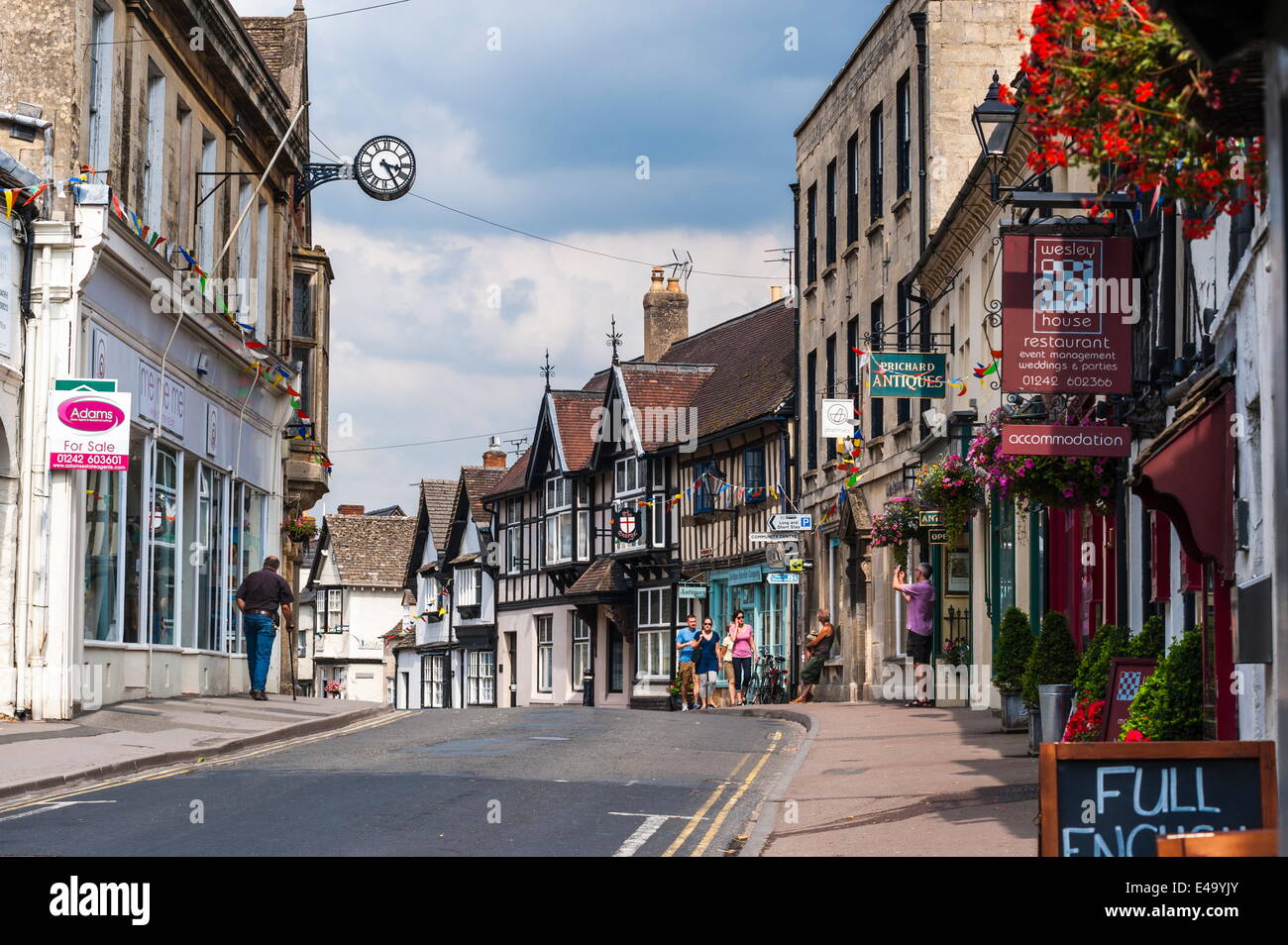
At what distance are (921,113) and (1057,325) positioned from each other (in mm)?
15570

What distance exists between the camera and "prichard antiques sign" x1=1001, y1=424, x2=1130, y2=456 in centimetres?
1493

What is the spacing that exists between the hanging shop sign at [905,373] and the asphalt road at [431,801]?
7.74m

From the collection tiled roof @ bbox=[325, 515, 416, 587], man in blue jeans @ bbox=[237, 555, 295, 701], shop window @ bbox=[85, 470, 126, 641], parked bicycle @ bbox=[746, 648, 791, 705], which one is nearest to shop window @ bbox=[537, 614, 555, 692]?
parked bicycle @ bbox=[746, 648, 791, 705]

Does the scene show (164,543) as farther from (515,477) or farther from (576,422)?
(515,477)

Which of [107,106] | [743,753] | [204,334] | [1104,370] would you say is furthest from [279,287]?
[1104,370]

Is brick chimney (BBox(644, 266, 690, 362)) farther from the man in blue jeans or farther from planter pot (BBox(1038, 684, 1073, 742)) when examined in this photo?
planter pot (BBox(1038, 684, 1073, 742))

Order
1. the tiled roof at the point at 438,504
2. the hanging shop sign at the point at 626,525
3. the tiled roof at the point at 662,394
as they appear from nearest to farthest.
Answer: the tiled roof at the point at 662,394, the hanging shop sign at the point at 626,525, the tiled roof at the point at 438,504

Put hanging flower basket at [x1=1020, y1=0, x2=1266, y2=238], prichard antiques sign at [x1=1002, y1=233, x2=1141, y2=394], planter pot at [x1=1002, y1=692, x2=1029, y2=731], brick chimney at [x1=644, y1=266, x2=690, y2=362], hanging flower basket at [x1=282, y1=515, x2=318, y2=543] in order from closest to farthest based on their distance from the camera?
1. hanging flower basket at [x1=1020, y1=0, x2=1266, y2=238]
2. prichard antiques sign at [x1=1002, y1=233, x2=1141, y2=394]
3. planter pot at [x1=1002, y1=692, x2=1029, y2=731]
4. hanging flower basket at [x1=282, y1=515, x2=318, y2=543]
5. brick chimney at [x1=644, y1=266, x2=690, y2=362]

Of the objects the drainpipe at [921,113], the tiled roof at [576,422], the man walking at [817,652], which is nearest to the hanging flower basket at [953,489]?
the drainpipe at [921,113]

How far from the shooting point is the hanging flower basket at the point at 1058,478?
15766mm

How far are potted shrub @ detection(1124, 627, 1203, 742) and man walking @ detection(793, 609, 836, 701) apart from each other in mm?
18890

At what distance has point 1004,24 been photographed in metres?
29.2

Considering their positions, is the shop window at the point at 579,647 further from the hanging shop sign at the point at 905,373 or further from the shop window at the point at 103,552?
the shop window at the point at 103,552
